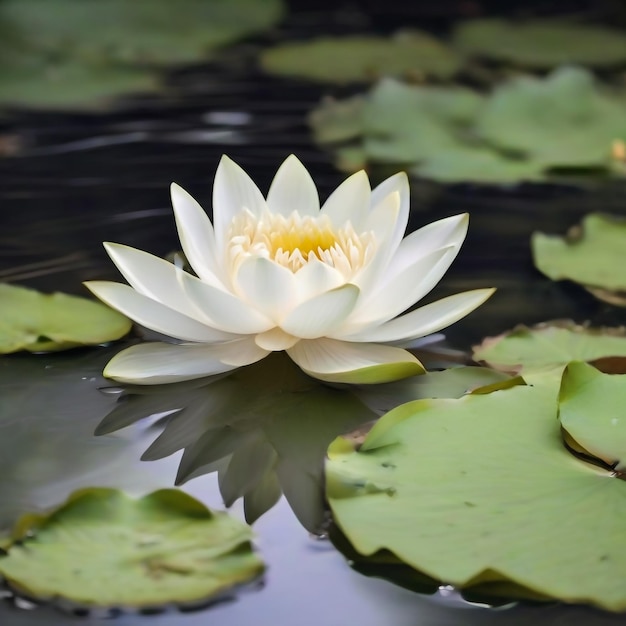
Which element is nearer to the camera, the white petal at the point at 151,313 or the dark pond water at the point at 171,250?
the dark pond water at the point at 171,250

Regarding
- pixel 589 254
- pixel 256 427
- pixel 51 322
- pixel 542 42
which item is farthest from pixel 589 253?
pixel 542 42

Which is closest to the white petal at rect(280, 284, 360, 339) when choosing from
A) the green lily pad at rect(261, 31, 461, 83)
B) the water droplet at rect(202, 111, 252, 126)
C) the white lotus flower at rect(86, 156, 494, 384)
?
the white lotus flower at rect(86, 156, 494, 384)

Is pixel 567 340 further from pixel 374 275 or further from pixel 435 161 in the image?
pixel 435 161

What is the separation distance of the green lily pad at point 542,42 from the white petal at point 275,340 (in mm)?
2012

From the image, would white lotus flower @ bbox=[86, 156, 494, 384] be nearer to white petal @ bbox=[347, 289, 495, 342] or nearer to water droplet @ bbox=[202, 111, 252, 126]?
white petal @ bbox=[347, 289, 495, 342]

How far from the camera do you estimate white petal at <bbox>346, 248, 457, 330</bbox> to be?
1069 mm

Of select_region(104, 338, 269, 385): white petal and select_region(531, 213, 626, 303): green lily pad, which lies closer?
select_region(104, 338, 269, 385): white petal

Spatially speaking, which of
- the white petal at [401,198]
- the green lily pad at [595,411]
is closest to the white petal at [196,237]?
the white petal at [401,198]

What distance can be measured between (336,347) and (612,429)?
1.14 feet

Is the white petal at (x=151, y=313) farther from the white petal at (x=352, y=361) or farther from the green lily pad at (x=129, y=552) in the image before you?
the green lily pad at (x=129, y=552)

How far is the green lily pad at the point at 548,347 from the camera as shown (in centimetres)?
116

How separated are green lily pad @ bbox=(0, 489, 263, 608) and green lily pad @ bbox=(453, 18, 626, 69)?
2.33 metres

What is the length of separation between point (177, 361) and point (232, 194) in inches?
10.2

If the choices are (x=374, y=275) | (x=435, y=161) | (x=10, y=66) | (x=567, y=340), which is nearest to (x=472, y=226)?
(x=435, y=161)
